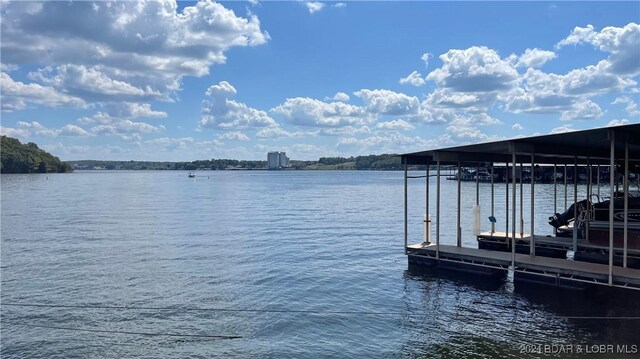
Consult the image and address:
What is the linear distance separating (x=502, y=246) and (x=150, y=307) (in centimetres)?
1460

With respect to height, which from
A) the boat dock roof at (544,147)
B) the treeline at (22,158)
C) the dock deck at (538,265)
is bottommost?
the dock deck at (538,265)

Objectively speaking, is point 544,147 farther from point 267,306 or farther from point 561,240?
point 267,306

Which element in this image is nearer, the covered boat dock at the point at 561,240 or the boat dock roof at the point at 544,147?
the boat dock roof at the point at 544,147

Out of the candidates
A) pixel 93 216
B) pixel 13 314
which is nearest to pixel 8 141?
Answer: pixel 93 216

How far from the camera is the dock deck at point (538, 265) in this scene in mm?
13616

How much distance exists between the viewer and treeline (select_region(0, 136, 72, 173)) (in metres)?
158

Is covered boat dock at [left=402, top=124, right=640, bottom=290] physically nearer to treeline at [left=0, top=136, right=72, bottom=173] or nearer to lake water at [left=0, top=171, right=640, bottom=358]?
lake water at [left=0, top=171, right=640, bottom=358]

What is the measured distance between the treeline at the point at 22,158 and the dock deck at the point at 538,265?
555 feet

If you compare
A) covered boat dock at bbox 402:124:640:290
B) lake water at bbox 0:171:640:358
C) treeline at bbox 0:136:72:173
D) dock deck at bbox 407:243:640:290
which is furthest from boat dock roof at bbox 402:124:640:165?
treeline at bbox 0:136:72:173

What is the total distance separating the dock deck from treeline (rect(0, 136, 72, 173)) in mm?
169298

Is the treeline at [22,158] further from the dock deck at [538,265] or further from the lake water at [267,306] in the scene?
the dock deck at [538,265]

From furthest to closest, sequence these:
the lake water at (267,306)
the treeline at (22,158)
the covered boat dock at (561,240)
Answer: the treeline at (22,158) < the covered boat dock at (561,240) < the lake water at (267,306)

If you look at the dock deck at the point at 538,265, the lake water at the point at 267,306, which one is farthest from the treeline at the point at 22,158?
the dock deck at the point at 538,265

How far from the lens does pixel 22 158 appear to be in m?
161
